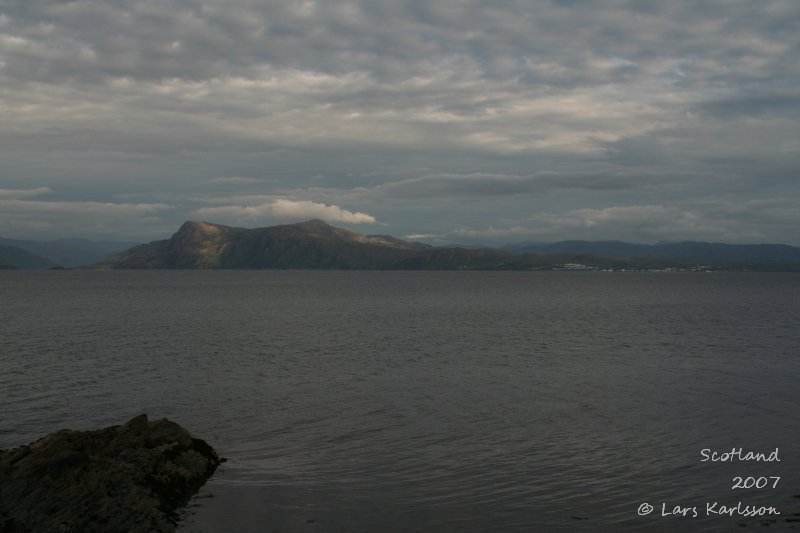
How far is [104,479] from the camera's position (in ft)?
79.0

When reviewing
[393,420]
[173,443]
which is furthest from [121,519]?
[393,420]

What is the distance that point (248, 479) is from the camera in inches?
1107

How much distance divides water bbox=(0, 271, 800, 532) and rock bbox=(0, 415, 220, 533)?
52.0 inches

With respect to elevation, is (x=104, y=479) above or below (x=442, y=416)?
above

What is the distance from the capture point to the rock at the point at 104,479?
72.8ft

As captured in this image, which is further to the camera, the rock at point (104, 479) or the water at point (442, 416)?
the water at point (442, 416)

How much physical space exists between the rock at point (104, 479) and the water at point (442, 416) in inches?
52.0

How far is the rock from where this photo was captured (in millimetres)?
22188

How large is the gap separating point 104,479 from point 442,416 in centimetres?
2069

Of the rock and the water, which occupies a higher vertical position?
the rock

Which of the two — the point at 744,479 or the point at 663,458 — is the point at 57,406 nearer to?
the point at 663,458

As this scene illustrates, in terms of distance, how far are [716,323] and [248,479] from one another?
9563 centimetres

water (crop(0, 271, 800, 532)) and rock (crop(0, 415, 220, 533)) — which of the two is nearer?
rock (crop(0, 415, 220, 533))

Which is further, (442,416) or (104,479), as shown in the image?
(442,416)
